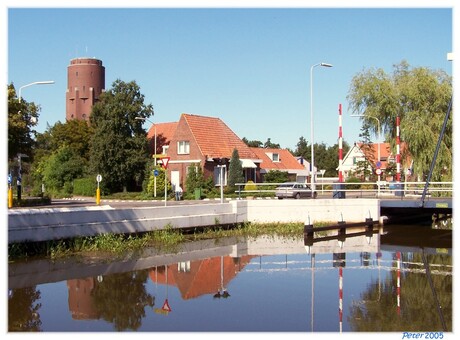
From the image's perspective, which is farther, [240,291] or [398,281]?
[398,281]

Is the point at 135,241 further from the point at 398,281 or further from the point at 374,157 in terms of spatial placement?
the point at 374,157

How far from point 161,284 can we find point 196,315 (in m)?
3.16

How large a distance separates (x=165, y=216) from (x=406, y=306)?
11.5m

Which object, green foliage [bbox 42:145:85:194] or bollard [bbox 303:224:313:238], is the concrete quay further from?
green foliage [bbox 42:145:85:194]

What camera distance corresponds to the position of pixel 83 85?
91562 millimetres

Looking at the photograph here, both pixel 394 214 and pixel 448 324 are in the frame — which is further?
pixel 394 214

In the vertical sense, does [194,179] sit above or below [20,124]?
below

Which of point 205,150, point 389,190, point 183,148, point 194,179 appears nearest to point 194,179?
point 194,179

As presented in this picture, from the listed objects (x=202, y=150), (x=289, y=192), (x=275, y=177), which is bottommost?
(x=289, y=192)

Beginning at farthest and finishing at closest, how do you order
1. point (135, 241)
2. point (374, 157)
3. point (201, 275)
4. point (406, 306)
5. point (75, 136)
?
point (374, 157) → point (75, 136) → point (135, 241) → point (201, 275) → point (406, 306)

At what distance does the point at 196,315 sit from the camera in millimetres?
10594

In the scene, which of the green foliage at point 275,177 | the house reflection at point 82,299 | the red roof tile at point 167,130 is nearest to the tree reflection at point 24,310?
the house reflection at point 82,299
